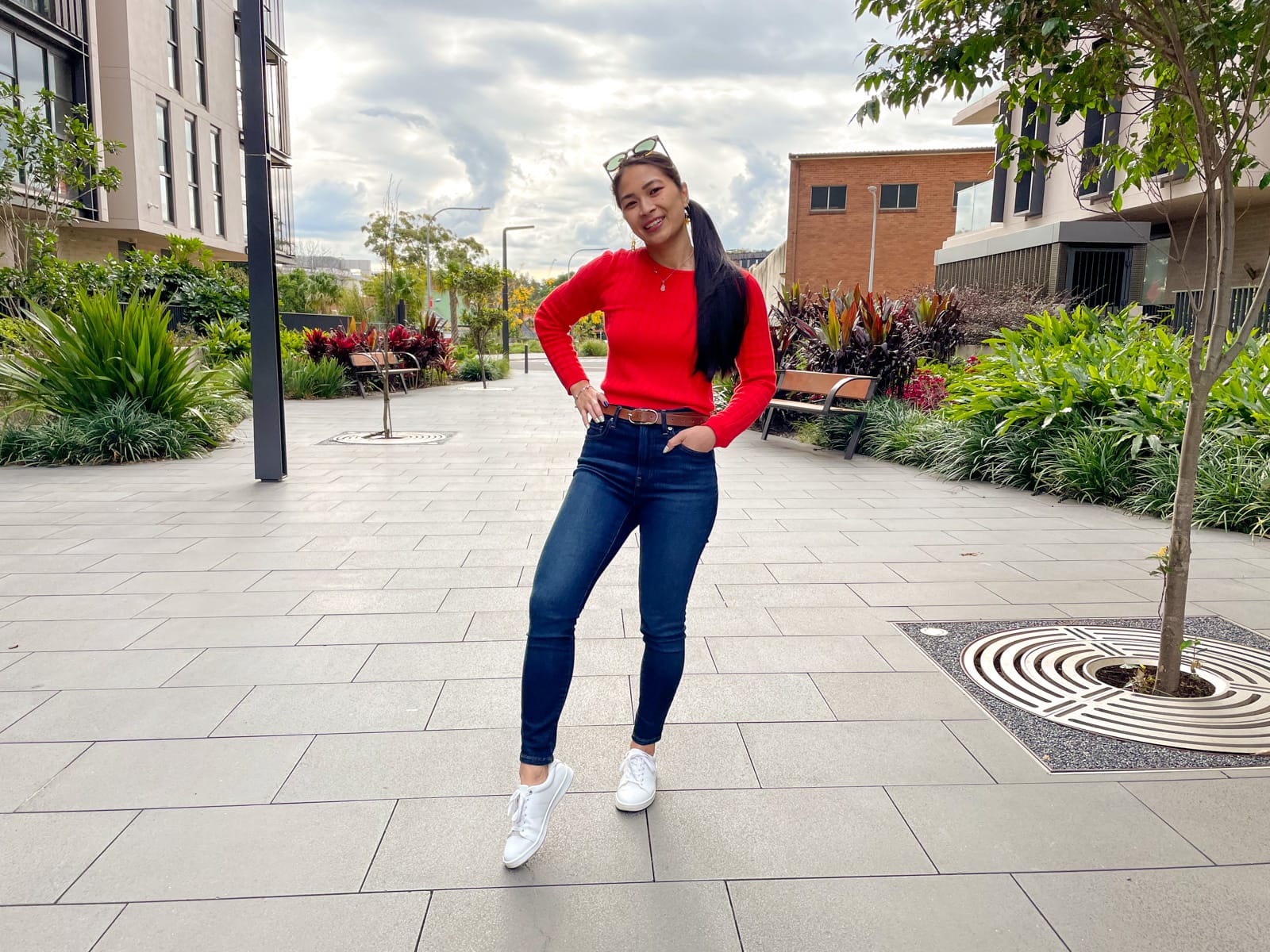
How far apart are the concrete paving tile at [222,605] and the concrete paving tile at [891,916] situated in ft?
9.93

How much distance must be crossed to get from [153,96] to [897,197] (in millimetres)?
31523

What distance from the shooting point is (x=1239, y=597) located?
4824mm


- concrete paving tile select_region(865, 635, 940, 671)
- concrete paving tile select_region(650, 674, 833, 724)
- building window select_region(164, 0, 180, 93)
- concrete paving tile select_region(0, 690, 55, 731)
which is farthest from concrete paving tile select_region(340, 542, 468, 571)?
building window select_region(164, 0, 180, 93)

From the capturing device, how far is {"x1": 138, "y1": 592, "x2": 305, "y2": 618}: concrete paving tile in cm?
450

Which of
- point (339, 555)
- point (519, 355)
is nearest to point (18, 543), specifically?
point (339, 555)

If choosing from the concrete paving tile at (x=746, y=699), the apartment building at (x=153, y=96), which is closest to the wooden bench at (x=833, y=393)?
the concrete paving tile at (x=746, y=699)

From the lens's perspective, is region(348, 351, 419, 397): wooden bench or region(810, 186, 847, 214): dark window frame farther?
region(810, 186, 847, 214): dark window frame

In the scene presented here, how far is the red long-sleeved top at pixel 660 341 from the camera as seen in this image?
2482 millimetres

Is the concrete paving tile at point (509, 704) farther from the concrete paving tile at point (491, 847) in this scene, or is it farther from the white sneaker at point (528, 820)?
the white sneaker at point (528, 820)

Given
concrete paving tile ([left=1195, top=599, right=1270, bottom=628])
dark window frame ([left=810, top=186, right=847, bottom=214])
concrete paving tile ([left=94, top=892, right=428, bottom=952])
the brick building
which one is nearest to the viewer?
concrete paving tile ([left=94, top=892, right=428, bottom=952])

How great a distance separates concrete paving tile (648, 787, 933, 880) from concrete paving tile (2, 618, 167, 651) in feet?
8.74

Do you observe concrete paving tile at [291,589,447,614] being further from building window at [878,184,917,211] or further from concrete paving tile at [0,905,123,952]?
building window at [878,184,917,211]

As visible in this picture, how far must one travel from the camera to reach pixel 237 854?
2.42 m

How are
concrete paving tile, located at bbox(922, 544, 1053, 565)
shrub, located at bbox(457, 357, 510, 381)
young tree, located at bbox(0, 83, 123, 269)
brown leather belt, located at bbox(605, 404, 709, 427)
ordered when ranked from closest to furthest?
brown leather belt, located at bbox(605, 404, 709, 427) → concrete paving tile, located at bbox(922, 544, 1053, 565) → young tree, located at bbox(0, 83, 123, 269) → shrub, located at bbox(457, 357, 510, 381)
